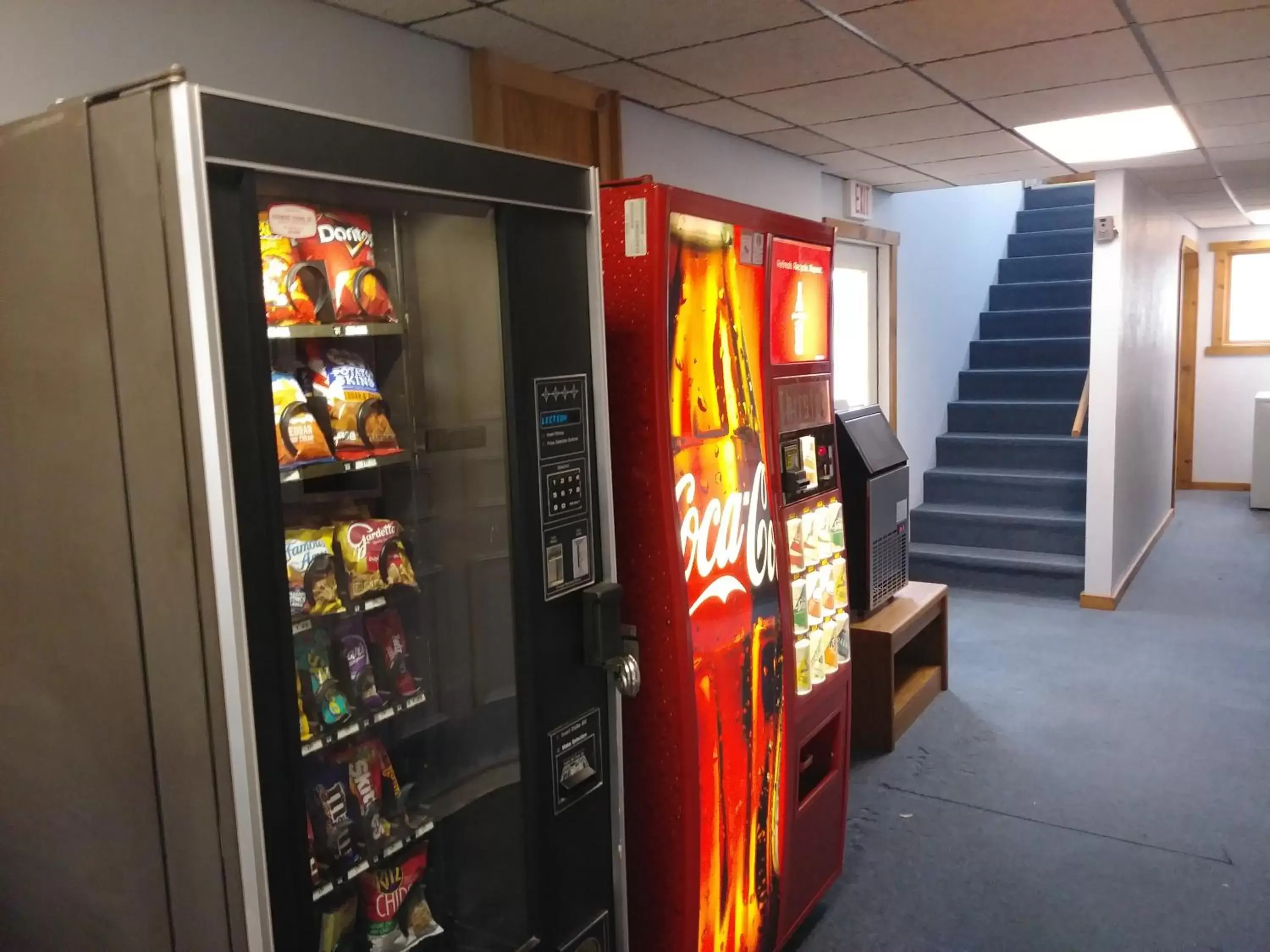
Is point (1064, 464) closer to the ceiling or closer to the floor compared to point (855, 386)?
closer to the floor

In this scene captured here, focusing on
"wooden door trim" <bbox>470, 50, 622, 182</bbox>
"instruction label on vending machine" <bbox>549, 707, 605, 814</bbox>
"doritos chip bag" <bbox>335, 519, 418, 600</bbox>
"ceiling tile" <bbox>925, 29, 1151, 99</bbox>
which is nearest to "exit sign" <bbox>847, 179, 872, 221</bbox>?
"ceiling tile" <bbox>925, 29, 1151, 99</bbox>

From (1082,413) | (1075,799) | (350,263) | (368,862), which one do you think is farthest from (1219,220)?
(368,862)

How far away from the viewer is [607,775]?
6.08 ft

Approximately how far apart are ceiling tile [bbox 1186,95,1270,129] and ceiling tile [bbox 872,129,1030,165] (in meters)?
0.65

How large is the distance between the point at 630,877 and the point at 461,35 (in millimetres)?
2030

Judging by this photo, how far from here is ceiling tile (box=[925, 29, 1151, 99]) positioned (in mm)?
2775

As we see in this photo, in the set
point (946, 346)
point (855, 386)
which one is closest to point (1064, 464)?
point (946, 346)

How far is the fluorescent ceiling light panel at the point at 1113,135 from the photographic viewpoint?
381cm

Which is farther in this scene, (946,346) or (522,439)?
(946,346)

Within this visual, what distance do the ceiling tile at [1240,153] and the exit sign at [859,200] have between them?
60.3 inches

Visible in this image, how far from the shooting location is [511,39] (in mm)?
2545

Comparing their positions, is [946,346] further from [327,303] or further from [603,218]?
[327,303]

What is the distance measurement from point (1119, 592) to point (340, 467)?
16.6 ft

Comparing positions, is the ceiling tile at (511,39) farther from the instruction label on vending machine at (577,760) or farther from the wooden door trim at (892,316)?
the wooden door trim at (892,316)
